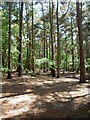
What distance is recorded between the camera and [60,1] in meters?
15.2

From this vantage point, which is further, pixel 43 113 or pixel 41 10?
pixel 41 10

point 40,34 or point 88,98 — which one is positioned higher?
point 40,34

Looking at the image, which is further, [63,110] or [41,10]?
[41,10]

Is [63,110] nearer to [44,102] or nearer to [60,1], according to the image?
[44,102]

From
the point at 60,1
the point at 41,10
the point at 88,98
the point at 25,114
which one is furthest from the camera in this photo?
the point at 41,10

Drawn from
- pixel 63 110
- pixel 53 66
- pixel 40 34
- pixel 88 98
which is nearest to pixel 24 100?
pixel 63 110

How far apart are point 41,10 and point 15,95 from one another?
1567cm

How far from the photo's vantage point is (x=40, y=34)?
27094mm

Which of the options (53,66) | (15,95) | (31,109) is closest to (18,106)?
(31,109)

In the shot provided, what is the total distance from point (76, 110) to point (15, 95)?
3063 millimetres

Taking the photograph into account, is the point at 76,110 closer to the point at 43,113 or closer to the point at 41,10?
the point at 43,113

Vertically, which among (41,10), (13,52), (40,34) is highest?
(41,10)

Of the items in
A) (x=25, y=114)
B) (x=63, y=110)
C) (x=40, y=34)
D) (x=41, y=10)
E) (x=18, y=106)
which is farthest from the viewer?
(x=40, y=34)

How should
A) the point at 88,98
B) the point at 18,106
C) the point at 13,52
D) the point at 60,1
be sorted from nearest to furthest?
1. the point at 18,106
2. the point at 88,98
3. the point at 13,52
4. the point at 60,1
